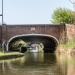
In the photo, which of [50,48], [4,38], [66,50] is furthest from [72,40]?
[50,48]

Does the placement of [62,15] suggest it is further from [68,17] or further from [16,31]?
[16,31]

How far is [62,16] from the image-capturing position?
267ft

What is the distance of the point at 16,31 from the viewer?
70875mm

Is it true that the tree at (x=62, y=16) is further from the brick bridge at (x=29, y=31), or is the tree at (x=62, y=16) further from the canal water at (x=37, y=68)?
the canal water at (x=37, y=68)

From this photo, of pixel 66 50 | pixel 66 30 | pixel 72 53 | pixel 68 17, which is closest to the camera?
pixel 72 53

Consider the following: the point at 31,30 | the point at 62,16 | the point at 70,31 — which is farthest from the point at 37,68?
the point at 62,16

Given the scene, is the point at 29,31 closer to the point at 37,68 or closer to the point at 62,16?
the point at 62,16

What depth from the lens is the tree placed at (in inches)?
3130

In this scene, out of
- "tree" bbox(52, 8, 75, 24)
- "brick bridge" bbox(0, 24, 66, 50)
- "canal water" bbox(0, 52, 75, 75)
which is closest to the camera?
"canal water" bbox(0, 52, 75, 75)

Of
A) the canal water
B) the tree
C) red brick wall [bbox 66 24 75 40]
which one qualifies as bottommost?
the canal water

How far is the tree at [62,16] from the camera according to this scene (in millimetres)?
79500

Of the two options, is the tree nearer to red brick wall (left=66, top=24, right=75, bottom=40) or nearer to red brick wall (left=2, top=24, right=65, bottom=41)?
red brick wall (left=2, top=24, right=65, bottom=41)

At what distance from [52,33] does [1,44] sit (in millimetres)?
9437

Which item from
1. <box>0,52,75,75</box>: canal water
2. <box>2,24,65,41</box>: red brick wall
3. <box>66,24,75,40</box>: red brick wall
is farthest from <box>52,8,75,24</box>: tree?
<box>0,52,75,75</box>: canal water
